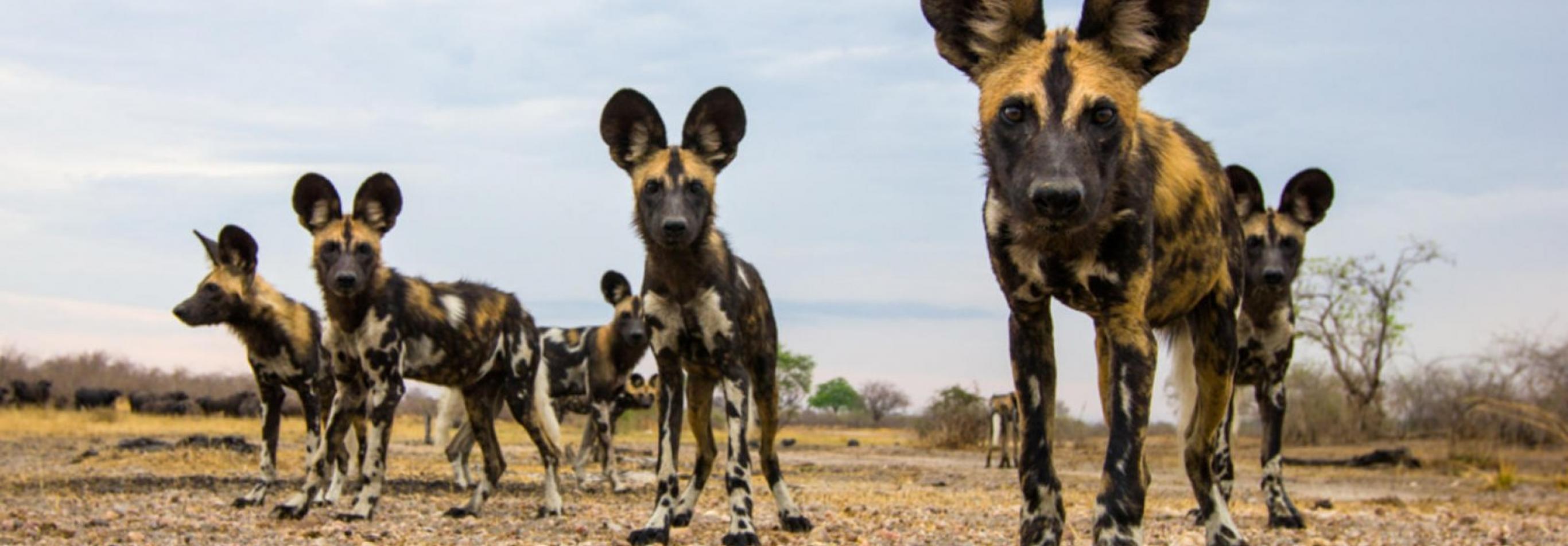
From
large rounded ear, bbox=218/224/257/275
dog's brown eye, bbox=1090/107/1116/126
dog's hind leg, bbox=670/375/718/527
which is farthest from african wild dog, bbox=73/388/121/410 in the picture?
dog's brown eye, bbox=1090/107/1116/126

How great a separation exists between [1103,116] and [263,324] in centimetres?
828

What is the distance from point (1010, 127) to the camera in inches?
157

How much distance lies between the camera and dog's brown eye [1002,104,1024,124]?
13.1 feet

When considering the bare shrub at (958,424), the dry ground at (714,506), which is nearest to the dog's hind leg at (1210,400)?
the dry ground at (714,506)

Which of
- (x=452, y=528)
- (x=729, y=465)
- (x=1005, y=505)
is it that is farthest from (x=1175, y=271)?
(x=1005, y=505)

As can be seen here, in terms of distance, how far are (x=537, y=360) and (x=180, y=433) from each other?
18317mm

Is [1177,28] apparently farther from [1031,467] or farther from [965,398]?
[965,398]

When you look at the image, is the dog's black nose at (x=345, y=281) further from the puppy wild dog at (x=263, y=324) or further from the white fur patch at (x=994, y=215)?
the white fur patch at (x=994, y=215)

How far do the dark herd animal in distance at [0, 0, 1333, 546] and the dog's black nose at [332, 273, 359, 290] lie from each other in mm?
11

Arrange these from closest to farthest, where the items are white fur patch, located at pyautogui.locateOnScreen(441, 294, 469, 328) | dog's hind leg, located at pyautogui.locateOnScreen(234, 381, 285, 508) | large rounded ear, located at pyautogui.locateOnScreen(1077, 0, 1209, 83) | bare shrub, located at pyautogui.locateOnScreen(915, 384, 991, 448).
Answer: large rounded ear, located at pyautogui.locateOnScreen(1077, 0, 1209, 83) < white fur patch, located at pyautogui.locateOnScreen(441, 294, 469, 328) < dog's hind leg, located at pyautogui.locateOnScreen(234, 381, 285, 508) < bare shrub, located at pyautogui.locateOnScreen(915, 384, 991, 448)

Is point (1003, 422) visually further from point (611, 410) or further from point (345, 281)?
point (345, 281)

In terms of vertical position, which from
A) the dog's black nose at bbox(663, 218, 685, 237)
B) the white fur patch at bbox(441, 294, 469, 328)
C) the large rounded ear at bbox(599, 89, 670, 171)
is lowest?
the white fur patch at bbox(441, 294, 469, 328)

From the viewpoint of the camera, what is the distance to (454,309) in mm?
9633

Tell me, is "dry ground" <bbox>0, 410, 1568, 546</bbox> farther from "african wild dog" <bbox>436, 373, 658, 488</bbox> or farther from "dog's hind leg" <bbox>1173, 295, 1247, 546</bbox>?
"dog's hind leg" <bbox>1173, 295, 1247, 546</bbox>
